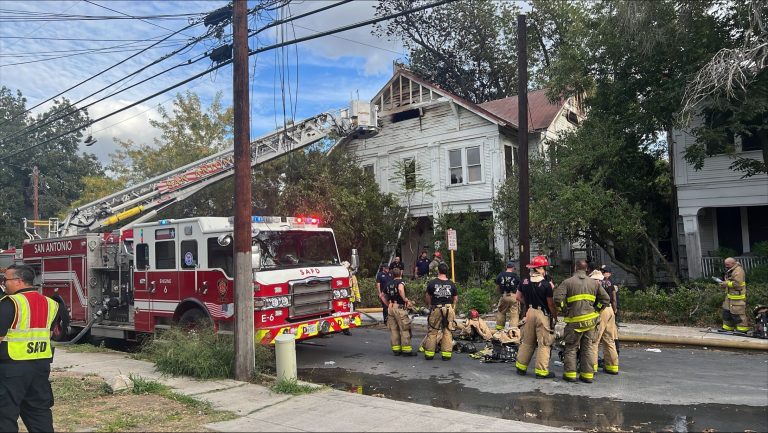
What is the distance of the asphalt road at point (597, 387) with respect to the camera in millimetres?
6012

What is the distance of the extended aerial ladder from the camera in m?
13.9

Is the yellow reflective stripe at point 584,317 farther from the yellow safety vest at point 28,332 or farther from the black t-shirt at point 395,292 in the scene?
the yellow safety vest at point 28,332

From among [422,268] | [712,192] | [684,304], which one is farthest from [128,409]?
[712,192]

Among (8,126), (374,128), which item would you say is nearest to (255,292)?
(374,128)

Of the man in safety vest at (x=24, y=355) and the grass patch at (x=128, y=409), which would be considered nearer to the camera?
the man in safety vest at (x=24, y=355)

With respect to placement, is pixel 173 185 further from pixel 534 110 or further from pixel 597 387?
pixel 534 110

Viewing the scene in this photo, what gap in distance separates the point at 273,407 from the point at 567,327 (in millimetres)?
4010

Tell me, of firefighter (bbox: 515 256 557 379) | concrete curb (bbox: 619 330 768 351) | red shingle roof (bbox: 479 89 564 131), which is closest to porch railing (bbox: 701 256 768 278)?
concrete curb (bbox: 619 330 768 351)

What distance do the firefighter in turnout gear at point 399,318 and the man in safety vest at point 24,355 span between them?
5581 mm

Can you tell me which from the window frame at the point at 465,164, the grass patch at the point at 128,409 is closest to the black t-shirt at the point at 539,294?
the grass patch at the point at 128,409

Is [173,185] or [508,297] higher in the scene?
[173,185]

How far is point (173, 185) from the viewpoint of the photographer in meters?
14.7

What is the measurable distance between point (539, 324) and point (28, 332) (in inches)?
236

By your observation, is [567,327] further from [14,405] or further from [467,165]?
[467,165]
